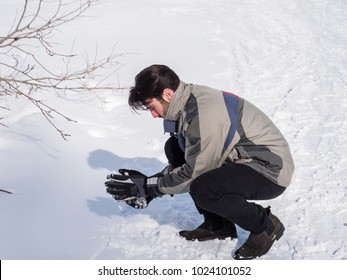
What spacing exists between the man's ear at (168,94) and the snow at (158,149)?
3.20 ft

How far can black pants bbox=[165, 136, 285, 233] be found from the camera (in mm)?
2557

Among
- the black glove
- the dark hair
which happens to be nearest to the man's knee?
the black glove

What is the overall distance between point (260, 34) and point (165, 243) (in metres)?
6.35

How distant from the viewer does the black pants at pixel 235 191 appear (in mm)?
2557

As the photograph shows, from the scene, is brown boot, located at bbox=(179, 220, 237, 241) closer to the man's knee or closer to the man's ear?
the man's knee

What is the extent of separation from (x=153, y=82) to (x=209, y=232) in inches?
41.7

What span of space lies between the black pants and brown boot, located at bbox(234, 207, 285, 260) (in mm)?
59

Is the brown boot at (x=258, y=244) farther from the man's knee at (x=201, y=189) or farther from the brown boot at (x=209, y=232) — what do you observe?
the man's knee at (x=201, y=189)

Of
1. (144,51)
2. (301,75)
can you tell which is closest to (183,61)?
(144,51)

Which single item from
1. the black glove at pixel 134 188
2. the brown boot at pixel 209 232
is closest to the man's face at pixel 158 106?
the black glove at pixel 134 188

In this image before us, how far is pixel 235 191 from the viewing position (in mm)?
2584

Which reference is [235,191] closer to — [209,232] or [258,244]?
[258,244]

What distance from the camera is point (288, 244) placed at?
2.93 meters
